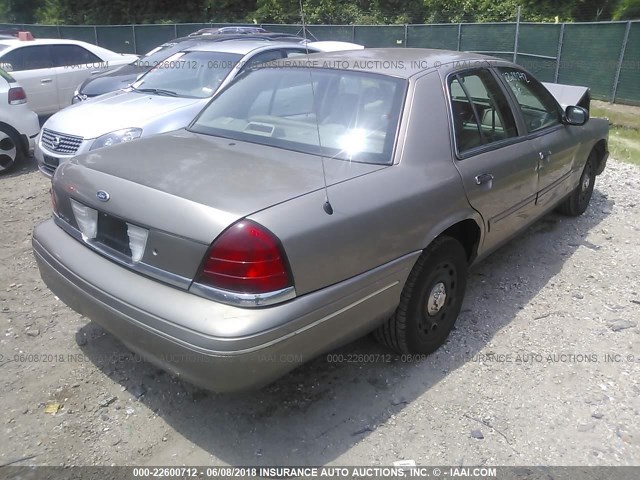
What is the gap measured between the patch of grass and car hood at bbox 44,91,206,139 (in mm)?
6330

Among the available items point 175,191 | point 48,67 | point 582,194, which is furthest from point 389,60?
point 48,67

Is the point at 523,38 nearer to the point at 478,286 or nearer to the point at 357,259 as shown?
the point at 478,286

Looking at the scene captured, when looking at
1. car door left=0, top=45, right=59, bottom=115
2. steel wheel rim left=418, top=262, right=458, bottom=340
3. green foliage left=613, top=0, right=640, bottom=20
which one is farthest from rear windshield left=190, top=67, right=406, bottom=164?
green foliage left=613, top=0, right=640, bottom=20

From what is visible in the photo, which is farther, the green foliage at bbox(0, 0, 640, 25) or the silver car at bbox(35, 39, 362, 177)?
the green foliage at bbox(0, 0, 640, 25)

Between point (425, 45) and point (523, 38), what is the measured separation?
3.19 meters

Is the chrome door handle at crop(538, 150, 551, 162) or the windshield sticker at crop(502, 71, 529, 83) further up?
the windshield sticker at crop(502, 71, 529, 83)

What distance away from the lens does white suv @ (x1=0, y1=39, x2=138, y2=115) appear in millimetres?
9062

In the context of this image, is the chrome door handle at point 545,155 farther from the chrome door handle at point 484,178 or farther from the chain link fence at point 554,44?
the chain link fence at point 554,44

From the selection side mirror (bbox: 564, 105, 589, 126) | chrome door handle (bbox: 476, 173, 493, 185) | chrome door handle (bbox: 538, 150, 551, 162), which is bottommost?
chrome door handle (bbox: 538, 150, 551, 162)

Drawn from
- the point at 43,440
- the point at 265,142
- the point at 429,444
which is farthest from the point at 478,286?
the point at 43,440

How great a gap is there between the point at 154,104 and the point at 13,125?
2.42 metres

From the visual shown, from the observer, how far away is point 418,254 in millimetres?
2936

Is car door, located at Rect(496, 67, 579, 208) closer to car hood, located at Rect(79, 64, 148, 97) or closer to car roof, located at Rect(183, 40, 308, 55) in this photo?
car roof, located at Rect(183, 40, 308, 55)

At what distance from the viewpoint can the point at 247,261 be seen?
2283 mm
